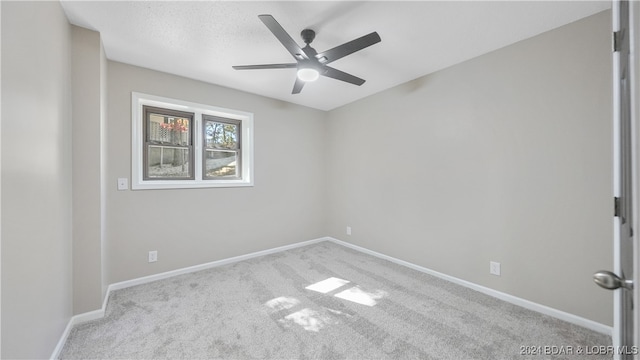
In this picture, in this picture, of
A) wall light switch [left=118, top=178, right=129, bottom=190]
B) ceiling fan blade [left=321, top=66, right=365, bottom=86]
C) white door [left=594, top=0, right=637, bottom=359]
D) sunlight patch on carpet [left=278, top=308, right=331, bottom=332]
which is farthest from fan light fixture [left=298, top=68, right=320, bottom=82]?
wall light switch [left=118, top=178, right=129, bottom=190]

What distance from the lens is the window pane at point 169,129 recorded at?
2859 millimetres

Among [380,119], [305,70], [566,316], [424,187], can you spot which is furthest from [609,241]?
[305,70]

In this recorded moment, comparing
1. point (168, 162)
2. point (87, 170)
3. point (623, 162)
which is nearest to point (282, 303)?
point (87, 170)

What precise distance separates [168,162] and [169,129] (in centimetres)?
42

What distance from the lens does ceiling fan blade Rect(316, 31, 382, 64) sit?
5.42 ft

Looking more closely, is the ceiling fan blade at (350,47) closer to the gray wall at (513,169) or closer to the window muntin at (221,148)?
the gray wall at (513,169)

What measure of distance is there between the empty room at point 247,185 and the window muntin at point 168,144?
0.02m

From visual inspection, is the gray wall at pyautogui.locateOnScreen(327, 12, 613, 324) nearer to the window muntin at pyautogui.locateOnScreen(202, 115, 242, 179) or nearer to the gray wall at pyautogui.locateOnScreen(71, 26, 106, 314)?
the window muntin at pyautogui.locateOnScreen(202, 115, 242, 179)

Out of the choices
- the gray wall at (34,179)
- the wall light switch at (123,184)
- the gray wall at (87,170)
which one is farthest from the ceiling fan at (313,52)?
the wall light switch at (123,184)

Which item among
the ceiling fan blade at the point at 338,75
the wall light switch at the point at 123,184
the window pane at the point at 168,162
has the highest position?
the ceiling fan blade at the point at 338,75

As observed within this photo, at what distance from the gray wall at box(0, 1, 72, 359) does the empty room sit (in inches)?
0.6

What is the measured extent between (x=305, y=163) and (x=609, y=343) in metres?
3.69

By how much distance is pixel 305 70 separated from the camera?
203cm

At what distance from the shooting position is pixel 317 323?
193 cm
